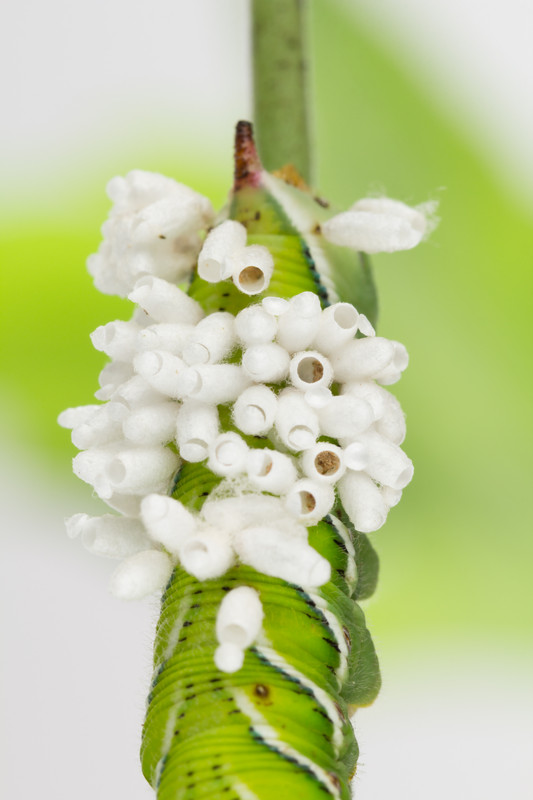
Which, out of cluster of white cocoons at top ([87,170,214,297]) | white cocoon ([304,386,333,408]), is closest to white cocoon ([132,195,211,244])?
cluster of white cocoons at top ([87,170,214,297])

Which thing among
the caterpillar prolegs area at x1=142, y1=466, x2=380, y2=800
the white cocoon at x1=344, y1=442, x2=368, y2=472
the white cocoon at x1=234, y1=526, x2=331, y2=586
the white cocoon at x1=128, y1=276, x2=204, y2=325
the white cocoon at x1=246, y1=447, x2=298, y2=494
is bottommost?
the caterpillar prolegs area at x1=142, y1=466, x2=380, y2=800

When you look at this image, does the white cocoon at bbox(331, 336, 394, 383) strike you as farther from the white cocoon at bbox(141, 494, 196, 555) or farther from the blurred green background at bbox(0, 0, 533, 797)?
the blurred green background at bbox(0, 0, 533, 797)

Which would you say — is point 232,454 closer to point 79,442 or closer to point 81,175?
point 79,442

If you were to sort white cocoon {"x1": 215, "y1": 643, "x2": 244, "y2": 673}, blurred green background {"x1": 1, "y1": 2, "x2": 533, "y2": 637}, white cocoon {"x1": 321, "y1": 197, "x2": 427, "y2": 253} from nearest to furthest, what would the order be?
white cocoon {"x1": 215, "y1": 643, "x2": 244, "y2": 673} → white cocoon {"x1": 321, "y1": 197, "x2": 427, "y2": 253} → blurred green background {"x1": 1, "y1": 2, "x2": 533, "y2": 637}

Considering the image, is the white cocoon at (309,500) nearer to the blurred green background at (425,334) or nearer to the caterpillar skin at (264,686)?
the caterpillar skin at (264,686)

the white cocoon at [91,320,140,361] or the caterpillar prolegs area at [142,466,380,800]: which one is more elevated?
the white cocoon at [91,320,140,361]

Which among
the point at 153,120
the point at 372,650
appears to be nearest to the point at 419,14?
the point at 153,120
